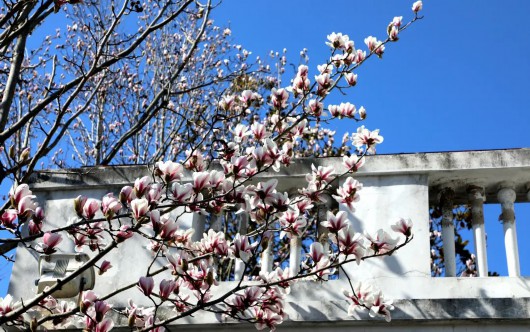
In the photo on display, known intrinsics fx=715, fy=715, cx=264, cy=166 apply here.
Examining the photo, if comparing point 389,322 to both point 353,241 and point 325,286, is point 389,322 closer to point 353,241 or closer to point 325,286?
point 325,286

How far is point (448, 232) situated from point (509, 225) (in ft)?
1.55

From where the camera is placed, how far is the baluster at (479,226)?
5570 millimetres

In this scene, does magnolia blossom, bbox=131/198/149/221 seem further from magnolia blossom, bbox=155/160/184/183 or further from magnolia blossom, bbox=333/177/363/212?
magnolia blossom, bbox=333/177/363/212

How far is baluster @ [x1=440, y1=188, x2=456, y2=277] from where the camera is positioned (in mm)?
5641

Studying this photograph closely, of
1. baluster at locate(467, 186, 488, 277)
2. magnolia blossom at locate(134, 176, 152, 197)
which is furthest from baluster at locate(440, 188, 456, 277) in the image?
magnolia blossom at locate(134, 176, 152, 197)

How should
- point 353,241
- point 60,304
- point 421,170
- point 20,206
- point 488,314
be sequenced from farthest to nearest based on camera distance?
point 421,170, point 60,304, point 488,314, point 353,241, point 20,206

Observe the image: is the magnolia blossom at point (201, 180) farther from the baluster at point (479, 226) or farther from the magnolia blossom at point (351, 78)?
the baluster at point (479, 226)

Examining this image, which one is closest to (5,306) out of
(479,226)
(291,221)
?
(291,221)

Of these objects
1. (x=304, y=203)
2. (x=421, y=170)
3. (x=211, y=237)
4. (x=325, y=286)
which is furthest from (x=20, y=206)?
(x=421, y=170)

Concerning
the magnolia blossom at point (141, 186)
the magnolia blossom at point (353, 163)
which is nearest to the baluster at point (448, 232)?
the magnolia blossom at point (353, 163)

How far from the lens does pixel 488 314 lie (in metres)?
5.09

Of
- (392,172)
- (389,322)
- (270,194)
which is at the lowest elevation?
(389,322)

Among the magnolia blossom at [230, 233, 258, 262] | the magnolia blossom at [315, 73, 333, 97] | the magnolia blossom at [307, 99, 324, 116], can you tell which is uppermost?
the magnolia blossom at [315, 73, 333, 97]

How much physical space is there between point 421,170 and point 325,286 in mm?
1279
